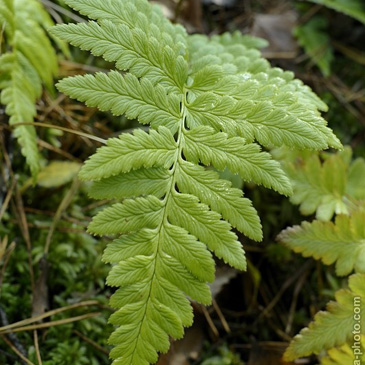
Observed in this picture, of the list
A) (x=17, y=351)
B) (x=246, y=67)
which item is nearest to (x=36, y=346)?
(x=17, y=351)

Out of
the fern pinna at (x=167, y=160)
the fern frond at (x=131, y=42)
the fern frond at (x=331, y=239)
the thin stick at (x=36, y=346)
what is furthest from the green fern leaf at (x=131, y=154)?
the thin stick at (x=36, y=346)

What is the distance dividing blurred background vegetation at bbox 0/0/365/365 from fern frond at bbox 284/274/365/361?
0.46 metres

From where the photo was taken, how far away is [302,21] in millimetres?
3758

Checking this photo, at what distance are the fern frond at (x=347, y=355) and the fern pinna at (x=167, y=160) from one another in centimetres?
69

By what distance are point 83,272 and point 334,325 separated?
126cm

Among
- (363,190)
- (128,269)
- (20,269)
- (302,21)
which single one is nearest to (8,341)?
(20,269)

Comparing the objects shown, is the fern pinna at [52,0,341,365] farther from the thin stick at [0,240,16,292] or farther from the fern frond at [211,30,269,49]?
the thin stick at [0,240,16,292]

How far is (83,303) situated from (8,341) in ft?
1.20

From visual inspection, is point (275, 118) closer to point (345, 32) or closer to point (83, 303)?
point (83, 303)

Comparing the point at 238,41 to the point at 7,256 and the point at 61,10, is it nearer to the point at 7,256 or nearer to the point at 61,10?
the point at 61,10

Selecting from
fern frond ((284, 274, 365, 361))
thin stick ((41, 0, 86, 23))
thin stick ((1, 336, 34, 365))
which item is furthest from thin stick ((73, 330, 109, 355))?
thin stick ((41, 0, 86, 23))

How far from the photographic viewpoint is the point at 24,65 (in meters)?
2.22

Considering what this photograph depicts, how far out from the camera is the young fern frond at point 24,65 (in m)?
2.09

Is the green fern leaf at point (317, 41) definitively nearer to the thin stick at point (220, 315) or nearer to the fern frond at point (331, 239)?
the fern frond at point (331, 239)
